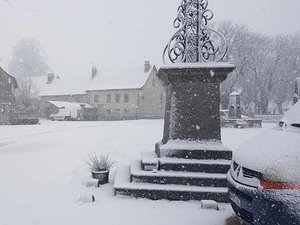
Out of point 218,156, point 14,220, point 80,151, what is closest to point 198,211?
point 218,156

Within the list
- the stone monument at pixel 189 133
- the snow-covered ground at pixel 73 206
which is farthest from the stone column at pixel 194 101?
the snow-covered ground at pixel 73 206

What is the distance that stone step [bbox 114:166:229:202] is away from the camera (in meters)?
6.39

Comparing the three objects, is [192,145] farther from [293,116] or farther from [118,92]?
[118,92]

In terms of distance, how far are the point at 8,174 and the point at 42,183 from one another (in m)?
1.54

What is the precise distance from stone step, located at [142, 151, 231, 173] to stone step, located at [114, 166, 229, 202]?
1.45 ft

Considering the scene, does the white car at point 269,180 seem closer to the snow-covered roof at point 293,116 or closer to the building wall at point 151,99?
the snow-covered roof at point 293,116

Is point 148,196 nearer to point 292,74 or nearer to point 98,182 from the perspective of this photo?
point 98,182

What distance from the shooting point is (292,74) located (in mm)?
54000

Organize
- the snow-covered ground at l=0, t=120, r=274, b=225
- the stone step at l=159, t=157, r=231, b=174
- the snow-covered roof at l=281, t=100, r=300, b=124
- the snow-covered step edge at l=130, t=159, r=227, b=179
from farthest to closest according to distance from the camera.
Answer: the stone step at l=159, t=157, r=231, b=174 → the snow-covered step edge at l=130, t=159, r=227, b=179 → the snow-covered ground at l=0, t=120, r=274, b=225 → the snow-covered roof at l=281, t=100, r=300, b=124

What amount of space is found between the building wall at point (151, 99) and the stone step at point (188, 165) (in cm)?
4706

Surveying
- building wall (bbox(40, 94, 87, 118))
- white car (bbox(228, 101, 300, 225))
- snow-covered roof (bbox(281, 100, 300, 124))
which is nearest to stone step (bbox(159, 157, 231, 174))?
snow-covered roof (bbox(281, 100, 300, 124))

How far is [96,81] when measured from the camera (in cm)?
6166

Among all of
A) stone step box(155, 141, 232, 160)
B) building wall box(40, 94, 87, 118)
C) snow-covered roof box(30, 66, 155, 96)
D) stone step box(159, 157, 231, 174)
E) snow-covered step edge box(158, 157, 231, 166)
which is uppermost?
snow-covered roof box(30, 66, 155, 96)

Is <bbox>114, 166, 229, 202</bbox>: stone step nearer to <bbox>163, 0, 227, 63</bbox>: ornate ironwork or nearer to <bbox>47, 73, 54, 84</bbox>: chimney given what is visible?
<bbox>163, 0, 227, 63</bbox>: ornate ironwork
